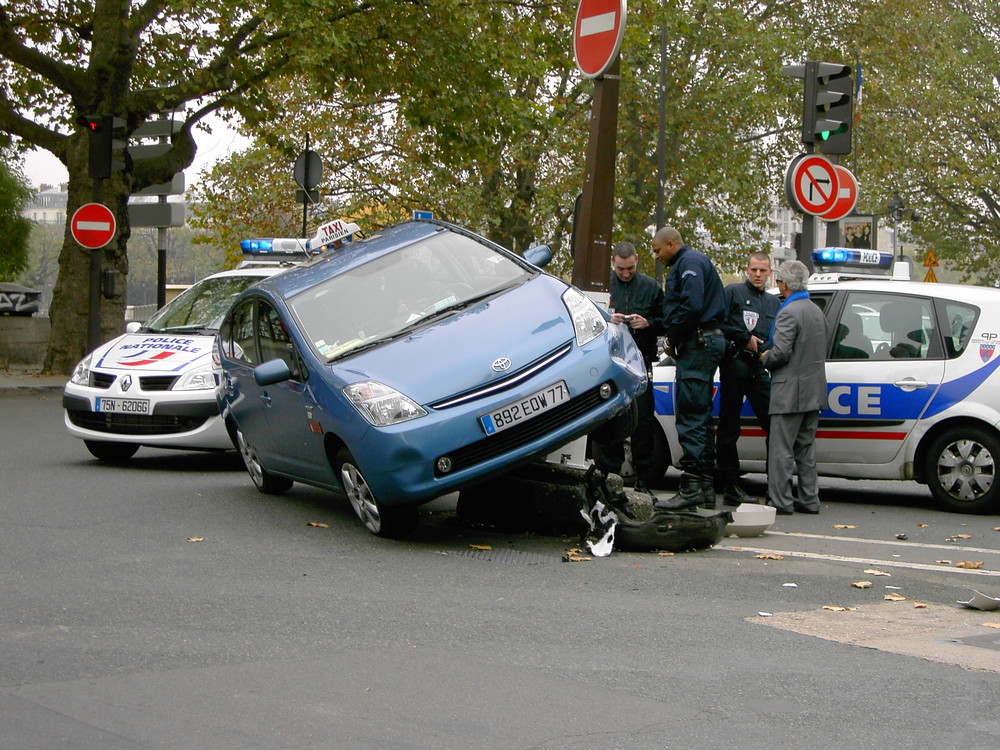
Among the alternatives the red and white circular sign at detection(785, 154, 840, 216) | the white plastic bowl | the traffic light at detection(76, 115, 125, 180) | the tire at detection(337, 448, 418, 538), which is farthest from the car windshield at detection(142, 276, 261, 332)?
the traffic light at detection(76, 115, 125, 180)

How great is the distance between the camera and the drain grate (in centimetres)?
753

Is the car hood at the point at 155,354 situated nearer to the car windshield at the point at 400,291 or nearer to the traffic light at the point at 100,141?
the car windshield at the point at 400,291

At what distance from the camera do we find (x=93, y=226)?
21.0 metres

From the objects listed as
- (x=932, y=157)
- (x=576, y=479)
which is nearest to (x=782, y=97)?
(x=932, y=157)

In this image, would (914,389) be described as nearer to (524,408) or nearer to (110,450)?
(524,408)

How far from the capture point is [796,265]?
10.0m

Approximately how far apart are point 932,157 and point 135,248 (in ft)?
330

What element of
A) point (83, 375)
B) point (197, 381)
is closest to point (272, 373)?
point (197, 381)

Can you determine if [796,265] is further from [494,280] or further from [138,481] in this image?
[138,481]

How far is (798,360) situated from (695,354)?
1.22 metres

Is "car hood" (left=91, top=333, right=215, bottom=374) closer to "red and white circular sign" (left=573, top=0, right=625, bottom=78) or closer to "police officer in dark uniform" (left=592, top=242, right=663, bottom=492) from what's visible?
"police officer in dark uniform" (left=592, top=242, right=663, bottom=492)

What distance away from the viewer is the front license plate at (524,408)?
7525 millimetres

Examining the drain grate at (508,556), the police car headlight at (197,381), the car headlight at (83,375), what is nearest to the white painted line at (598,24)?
the drain grate at (508,556)

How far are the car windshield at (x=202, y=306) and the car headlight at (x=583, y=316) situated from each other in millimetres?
4967
